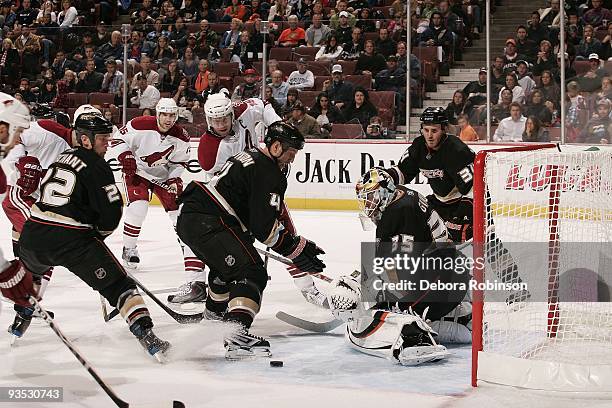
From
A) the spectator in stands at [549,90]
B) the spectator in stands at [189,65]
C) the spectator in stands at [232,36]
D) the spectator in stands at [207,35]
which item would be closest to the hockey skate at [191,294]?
the spectator in stands at [549,90]

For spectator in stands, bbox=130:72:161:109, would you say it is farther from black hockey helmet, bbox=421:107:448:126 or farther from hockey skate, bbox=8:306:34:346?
hockey skate, bbox=8:306:34:346

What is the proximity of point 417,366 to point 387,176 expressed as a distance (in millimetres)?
795

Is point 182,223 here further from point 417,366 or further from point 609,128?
point 609,128

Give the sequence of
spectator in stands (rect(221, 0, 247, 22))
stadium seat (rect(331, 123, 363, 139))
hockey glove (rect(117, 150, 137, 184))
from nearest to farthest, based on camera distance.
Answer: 1. hockey glove (rect(117, 150, 137, 184))
2. stadium seat (rect(331, 123, 363, 139))
3. spectator in stands (rect(221, 0, 247, 22))

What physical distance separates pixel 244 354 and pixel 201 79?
20.0ft

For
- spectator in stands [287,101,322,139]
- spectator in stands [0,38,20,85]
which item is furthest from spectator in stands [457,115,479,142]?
spectator in stands [0,38,20,85]

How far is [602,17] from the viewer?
8.82m

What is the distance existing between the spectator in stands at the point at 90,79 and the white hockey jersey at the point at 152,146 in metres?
3.85

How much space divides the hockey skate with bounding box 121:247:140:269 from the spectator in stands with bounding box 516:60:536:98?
3.93 metres

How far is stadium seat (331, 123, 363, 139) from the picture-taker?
948cm

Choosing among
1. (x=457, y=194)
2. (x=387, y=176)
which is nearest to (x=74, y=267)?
(x=387, y=176)

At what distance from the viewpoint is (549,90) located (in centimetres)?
870

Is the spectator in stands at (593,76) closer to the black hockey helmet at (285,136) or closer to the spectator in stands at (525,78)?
the spectator in stands at (525,78)

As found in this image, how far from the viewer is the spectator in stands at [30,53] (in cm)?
1053
